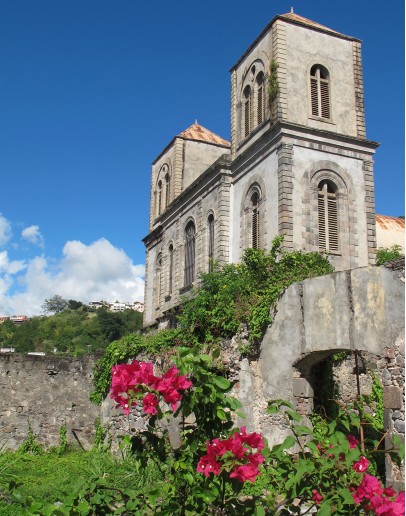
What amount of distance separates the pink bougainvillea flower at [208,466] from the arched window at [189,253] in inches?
829

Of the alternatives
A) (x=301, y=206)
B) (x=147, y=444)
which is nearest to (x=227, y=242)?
(x=301, y=206)

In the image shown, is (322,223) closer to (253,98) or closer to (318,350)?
(253,98)

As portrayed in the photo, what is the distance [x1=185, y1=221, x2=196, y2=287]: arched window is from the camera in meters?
24.8

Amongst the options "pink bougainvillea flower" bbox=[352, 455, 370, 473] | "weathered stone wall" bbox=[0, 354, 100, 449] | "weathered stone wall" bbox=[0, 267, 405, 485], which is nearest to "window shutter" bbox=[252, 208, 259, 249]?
"weathered stone wall" bbox=[0, 354, 100, 449]

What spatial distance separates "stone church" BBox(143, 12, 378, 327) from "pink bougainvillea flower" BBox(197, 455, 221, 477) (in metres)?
14.8

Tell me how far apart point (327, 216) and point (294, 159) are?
2.25m

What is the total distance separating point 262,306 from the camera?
12.3m

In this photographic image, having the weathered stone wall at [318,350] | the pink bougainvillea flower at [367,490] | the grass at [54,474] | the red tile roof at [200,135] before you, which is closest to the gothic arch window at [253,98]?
the red tile roof at [200,135]

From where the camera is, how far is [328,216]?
19.2 metres

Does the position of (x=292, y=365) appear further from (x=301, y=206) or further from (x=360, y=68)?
(x=360, y=68)

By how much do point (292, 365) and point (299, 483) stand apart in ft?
25.5

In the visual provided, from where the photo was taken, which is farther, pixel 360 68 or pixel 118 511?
A: pixel 360 68

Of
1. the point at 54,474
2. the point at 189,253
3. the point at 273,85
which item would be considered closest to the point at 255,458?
the point at 54,474

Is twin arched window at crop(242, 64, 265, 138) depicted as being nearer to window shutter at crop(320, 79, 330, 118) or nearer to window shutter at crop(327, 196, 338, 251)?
window shutter at crop(320, 79, 330, 118)
